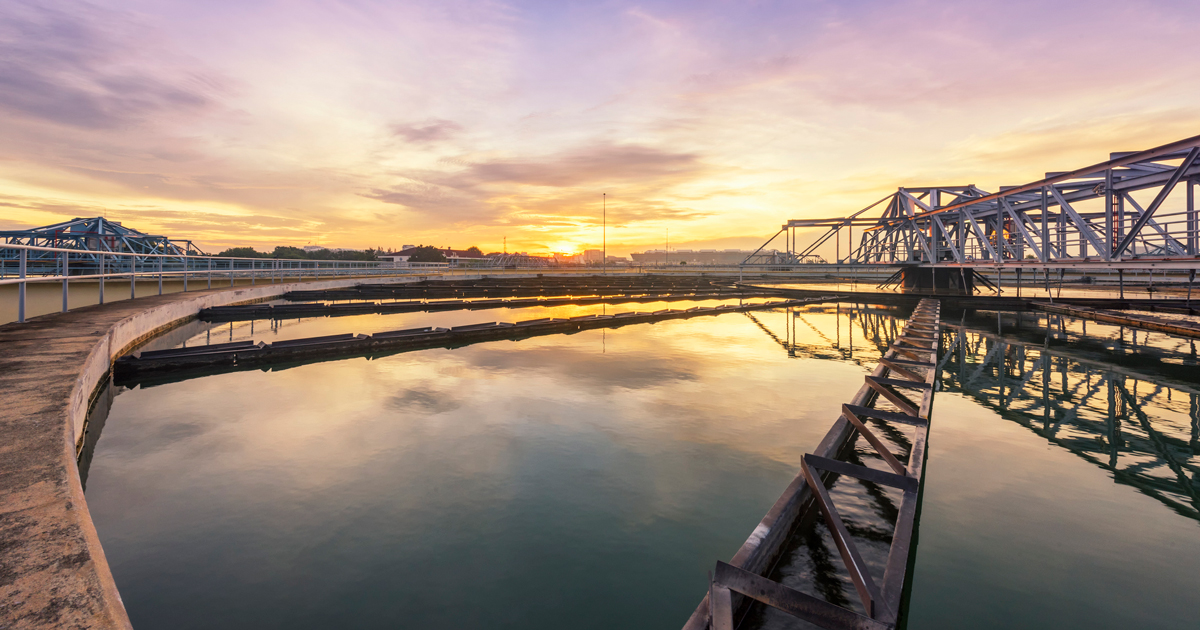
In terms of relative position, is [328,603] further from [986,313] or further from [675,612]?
[986,313]

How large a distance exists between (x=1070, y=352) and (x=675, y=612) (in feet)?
52.8

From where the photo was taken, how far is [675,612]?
11.6 ft

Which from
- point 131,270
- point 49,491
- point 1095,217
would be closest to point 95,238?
point 131,270

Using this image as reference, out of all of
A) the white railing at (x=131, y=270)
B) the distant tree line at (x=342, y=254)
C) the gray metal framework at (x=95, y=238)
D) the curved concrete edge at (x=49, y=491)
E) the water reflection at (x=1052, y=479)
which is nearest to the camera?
the curved concrete edge at (x=49, y=491)

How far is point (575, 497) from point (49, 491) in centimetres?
384

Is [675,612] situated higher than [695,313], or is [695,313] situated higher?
[695,313]

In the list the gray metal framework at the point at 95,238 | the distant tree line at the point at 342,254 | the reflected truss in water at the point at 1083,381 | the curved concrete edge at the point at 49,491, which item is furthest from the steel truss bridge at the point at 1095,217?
the distant tree line at the point at 342,254

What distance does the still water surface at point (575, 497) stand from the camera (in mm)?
3645

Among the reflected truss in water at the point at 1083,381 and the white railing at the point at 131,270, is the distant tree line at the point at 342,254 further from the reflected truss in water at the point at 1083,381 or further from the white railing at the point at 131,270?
the reflected truss in water at the point at 1083,381

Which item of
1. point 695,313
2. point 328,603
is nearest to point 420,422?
point 328,603

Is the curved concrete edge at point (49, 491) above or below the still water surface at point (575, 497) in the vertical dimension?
above

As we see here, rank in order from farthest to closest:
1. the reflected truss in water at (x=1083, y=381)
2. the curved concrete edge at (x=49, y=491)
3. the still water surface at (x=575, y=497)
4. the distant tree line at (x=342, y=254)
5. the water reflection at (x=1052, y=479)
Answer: the distant tree line at (x=342, y=254) < the reflected truss in water at (x=1083, y=381) < the water reflection at (x=1052, y=479) < the still water surface at (x=575, y=497) < the curved concrete edge at (x=49, y=491)

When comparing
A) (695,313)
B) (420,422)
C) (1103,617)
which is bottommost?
(1103,617)

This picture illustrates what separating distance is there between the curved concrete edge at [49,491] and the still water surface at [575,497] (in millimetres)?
781
